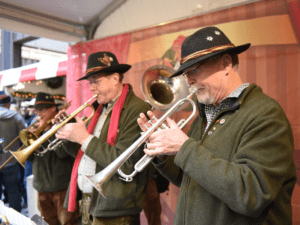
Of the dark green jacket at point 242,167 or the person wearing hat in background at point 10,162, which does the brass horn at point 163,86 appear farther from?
the person wearing hat in background at point 10,162

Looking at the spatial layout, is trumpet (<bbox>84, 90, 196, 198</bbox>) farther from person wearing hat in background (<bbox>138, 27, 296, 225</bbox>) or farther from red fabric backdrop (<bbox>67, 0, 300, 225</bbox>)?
red fabric backdrop (<bbox>67, 0, 300, 225</bbox>)

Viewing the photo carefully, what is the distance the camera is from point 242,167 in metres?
1.10

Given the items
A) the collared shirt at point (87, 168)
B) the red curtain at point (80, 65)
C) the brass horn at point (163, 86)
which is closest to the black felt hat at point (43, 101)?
the red curtain at point (80, 65)

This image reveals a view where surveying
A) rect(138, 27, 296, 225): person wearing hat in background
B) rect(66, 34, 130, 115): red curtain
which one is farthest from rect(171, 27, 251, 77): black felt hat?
rect(66, 34, 130, 115): red curtain

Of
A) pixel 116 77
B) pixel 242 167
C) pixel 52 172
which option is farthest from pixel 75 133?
pixel 242 167

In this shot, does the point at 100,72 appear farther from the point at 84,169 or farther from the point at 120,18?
the point at 120,18

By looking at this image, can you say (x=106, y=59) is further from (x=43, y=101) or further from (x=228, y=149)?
(x=228, y=149)

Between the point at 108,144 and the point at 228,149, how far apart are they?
116 centimetres

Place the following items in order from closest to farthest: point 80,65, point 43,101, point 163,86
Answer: point 163,86 → point 43,101 → point 80,65

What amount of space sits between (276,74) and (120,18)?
302cm

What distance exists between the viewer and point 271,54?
2.53 metres

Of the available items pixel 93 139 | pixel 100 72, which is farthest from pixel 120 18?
pixel 93 139

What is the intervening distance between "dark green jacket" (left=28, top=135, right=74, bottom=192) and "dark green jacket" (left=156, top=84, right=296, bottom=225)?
81.9 inches

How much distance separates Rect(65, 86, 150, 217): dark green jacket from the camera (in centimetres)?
200
